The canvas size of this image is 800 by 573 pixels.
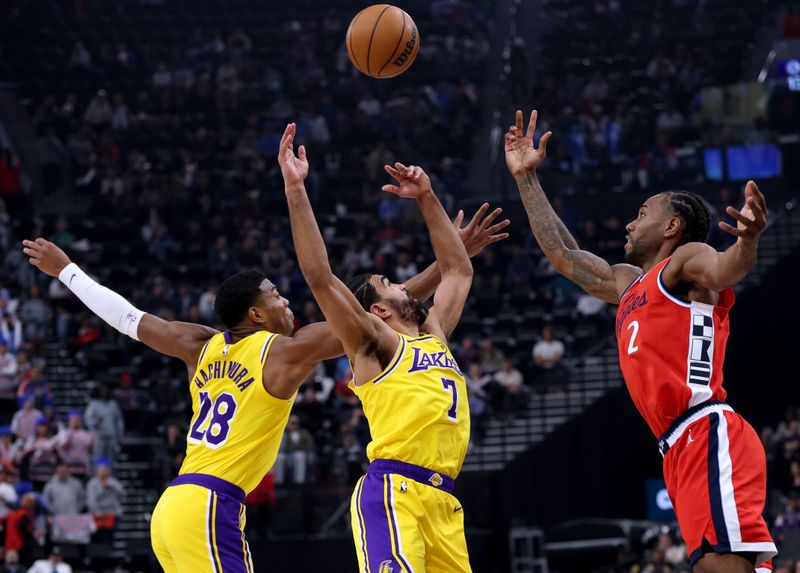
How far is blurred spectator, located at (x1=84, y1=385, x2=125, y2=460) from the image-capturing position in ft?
57.2

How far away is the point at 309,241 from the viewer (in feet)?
20.0

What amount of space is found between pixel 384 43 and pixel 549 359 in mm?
10681

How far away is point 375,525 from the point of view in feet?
19.8

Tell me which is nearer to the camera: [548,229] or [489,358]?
[548,229]

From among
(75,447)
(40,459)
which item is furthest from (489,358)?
(40,459)

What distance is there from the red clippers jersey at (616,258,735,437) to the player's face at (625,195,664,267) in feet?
1.04

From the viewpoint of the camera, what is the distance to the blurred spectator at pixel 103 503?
16.2 m

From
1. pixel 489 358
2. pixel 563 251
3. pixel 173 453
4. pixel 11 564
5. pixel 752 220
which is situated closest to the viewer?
pixel 752 220

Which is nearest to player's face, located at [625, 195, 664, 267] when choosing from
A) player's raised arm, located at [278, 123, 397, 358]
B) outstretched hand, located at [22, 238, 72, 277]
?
player's raised arm, located at [278, 123, 397, 358]

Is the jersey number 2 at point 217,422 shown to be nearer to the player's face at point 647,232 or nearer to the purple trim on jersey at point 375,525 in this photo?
the purple trim on jersey at point 375,525

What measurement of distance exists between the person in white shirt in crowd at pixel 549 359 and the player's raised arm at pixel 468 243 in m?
11.4

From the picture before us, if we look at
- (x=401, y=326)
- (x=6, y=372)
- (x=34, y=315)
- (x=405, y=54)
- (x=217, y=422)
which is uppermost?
(x=34, y=315)

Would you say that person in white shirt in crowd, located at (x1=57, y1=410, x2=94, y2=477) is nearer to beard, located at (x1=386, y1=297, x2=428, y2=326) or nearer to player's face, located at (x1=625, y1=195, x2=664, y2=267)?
beard, located at (x1=386, y1=297, x2=428, y2=326)

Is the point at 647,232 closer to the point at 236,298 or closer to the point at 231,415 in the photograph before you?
the point at 236,298
